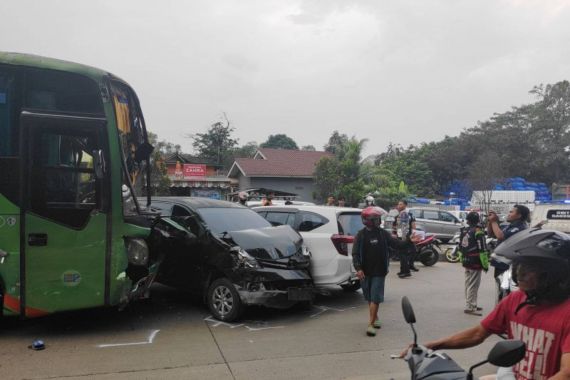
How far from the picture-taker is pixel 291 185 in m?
33.6

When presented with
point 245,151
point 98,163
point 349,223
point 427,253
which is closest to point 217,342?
point 98,163

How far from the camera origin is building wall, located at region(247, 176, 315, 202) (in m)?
33.0

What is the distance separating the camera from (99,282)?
225 inches

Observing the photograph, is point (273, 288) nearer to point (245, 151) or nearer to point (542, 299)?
point (542, 299)

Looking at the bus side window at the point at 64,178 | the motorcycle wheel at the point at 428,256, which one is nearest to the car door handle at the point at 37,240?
the bus side window at the point at 64,178

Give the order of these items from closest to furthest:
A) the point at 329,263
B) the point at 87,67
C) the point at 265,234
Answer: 1. the point at 87,67
2. the point at 265,234
3. the point at 329,263

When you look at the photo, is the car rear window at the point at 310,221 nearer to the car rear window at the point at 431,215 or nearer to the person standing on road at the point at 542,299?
the person standing on road at the point at 542,299

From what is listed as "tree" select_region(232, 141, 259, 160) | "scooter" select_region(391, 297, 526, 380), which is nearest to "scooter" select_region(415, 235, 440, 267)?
"scooter" select_region(391, 297, 526, 380)

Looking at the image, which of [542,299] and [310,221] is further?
[310,221]

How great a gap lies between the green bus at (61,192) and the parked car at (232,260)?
121 cm

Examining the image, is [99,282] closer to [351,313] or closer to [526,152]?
[351,313]

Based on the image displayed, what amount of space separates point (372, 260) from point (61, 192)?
13.0ft

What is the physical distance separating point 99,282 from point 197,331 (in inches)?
54.6

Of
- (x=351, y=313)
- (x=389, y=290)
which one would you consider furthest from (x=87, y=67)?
(x=389, y=290)
